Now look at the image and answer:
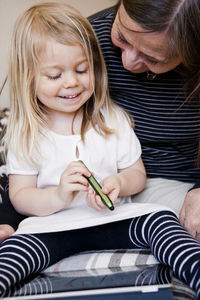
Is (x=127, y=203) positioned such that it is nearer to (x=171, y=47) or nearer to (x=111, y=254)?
(x=111, y=254)

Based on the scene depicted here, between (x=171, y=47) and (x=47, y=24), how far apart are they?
258 mm

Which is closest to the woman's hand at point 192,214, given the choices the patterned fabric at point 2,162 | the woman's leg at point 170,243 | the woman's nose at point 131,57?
the woman's leg at point 170,243

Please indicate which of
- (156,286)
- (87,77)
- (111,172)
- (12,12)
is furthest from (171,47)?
(12,12)

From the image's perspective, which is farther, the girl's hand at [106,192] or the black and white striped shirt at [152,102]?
the black and white striped shirt at [152,102]

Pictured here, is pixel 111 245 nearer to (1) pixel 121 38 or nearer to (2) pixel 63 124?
(2) pixel 63 124

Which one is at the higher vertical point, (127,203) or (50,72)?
(50,72)

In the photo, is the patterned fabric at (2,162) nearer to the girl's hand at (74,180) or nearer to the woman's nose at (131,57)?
the girl's hand at (74,180)

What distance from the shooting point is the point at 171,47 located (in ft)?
2.87

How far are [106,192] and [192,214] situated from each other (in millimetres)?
188

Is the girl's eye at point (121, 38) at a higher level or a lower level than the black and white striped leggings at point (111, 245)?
higher

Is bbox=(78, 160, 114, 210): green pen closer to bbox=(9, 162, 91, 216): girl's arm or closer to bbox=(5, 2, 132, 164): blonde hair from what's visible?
bbox=(9, 162, 91, 216): girl's arm

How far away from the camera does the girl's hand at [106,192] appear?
35.1 inches

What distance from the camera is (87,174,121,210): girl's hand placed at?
89cm

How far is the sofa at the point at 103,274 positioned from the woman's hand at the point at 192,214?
111 millimetres
